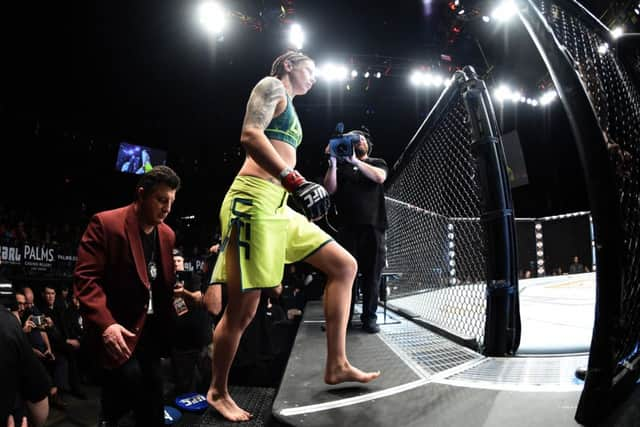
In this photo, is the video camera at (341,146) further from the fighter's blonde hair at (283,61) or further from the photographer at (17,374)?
the photographer at (17,374)

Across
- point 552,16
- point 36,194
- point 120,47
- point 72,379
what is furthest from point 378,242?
point 36,194

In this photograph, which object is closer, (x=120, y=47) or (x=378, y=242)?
(x=378, y=242)

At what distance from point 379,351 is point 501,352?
618mm

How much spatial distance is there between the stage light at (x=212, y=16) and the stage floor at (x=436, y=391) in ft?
30.6

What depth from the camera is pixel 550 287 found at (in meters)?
4.49

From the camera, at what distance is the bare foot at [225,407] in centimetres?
164

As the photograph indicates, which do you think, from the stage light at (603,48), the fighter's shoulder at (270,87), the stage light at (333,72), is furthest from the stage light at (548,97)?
the fighter's shoulder at (270,87)

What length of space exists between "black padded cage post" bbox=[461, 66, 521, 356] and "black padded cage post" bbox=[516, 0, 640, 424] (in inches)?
26.6

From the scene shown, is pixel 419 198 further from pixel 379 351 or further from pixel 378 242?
pixel 379 351

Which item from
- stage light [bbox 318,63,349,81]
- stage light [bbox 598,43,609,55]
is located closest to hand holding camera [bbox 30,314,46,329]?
stage light [bbox 598,43,609,55]

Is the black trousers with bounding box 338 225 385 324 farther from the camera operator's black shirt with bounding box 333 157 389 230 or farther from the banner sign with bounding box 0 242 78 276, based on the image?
the banner sign with bounding box 0 242 78 276

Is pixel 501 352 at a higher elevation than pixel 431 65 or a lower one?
lower

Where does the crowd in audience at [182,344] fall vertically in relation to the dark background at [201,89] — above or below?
below

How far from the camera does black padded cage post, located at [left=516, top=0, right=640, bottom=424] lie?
89cm
